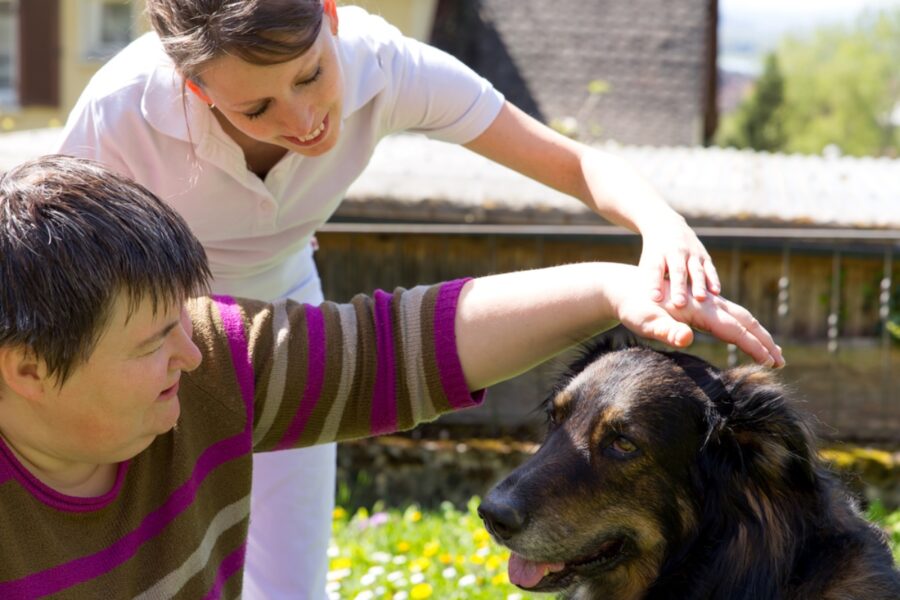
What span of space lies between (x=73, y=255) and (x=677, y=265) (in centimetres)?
126

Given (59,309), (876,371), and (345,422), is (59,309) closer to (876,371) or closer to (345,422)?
(345,422)

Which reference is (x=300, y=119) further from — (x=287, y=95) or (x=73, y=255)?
(x=73, y=255)

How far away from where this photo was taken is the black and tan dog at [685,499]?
267 cm

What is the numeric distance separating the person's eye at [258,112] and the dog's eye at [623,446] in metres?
1.16

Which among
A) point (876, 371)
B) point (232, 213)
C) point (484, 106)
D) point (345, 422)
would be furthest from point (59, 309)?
point (876, 371)

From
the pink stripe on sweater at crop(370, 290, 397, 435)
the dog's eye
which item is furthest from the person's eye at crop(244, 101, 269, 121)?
the dog's eye

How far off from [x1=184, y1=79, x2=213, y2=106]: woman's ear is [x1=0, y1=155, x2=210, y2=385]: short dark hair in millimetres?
664

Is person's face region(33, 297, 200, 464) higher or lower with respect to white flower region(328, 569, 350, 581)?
higher

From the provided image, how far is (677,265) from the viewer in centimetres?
252

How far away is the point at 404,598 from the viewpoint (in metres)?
4.52

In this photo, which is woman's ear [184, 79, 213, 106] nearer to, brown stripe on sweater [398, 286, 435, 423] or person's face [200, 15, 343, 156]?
person's face [200, 15, 343, 156]

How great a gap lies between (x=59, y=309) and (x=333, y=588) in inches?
118

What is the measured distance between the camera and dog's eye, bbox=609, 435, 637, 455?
2.76m

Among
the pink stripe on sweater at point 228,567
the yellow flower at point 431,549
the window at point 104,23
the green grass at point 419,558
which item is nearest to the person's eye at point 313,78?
the pink stripe on sweater at point 228,567
